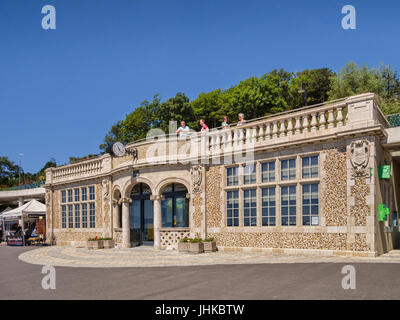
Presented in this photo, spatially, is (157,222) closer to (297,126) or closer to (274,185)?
(274,185)

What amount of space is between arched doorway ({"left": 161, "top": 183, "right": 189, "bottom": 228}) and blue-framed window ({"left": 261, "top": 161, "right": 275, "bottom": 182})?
4880 millimetres

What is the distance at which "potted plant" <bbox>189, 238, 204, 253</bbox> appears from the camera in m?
16.4

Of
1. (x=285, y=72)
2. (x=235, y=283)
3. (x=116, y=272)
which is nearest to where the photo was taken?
(x=235, y=283)

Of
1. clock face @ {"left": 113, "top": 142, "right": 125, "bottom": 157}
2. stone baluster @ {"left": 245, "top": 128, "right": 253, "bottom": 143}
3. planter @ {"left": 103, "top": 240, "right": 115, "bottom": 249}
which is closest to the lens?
stone baluster @ {"left": 245, "top": 128, "right": 253, "bottom": 143}

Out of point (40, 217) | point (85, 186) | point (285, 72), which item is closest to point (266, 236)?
point (85, 186)

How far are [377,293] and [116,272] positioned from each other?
7374 mm

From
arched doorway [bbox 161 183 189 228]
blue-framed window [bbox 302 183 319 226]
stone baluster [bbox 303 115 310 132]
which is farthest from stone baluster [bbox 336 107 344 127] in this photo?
arched doorway [bbox 161 183 189 228]

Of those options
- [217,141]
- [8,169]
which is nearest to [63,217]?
[217,141]

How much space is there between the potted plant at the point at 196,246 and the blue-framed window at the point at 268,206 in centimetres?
276

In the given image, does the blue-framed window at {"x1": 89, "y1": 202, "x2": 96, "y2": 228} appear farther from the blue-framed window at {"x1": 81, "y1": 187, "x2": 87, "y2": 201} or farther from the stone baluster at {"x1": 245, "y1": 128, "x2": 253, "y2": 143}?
the stone baluster at {"x1": 245, "y1": 128, "x2": 253, "y2": 143}

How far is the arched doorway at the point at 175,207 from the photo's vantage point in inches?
774
